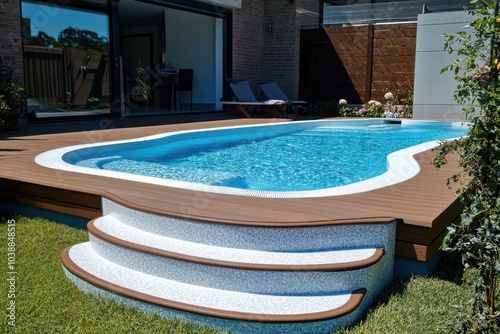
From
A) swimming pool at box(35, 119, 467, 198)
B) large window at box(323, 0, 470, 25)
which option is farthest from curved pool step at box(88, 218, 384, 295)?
large window at box(323, 0, 470, 25)

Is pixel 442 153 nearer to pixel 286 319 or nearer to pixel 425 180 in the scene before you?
pixel 286 319

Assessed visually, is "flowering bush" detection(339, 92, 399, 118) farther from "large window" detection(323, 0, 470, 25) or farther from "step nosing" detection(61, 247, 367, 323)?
"step nosing" detection(61, 247, 367, 323)

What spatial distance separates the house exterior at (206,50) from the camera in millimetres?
9672

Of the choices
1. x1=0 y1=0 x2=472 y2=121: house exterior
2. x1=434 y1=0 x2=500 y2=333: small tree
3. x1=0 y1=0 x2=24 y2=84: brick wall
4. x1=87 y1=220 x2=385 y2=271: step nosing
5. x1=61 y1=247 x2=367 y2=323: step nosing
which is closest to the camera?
x1=434 y1=0 x2=500 y2=333: small tree

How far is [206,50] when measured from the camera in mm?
13844

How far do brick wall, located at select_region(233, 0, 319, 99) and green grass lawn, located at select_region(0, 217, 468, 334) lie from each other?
1088 centimetres

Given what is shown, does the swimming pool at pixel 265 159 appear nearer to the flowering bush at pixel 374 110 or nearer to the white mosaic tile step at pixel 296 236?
the white mosaic tile step at pixel 296 236

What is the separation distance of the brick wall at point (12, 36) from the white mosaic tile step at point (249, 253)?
6384 mm

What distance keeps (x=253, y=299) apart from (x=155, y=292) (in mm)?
545

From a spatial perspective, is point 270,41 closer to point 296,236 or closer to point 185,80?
point 185,80

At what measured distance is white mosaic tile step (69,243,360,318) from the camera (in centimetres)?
241

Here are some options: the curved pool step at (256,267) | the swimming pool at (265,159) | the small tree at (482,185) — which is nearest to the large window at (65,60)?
the swimming pool at (265,159)

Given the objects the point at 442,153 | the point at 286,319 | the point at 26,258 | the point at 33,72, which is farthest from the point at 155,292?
the point at 33,72

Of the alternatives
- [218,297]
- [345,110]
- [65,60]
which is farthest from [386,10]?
[218,297]
